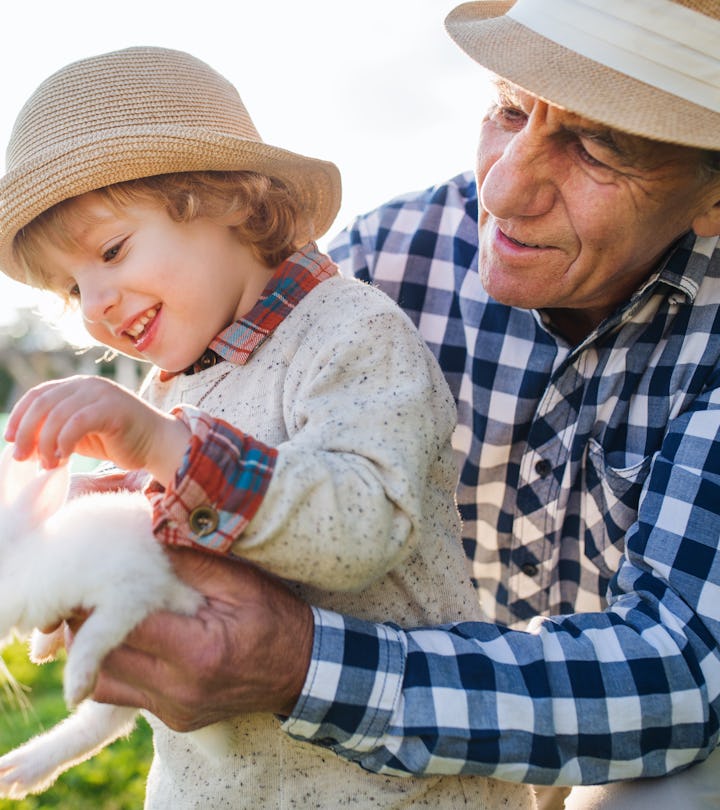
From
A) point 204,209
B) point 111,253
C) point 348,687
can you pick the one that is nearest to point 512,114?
point 204,209

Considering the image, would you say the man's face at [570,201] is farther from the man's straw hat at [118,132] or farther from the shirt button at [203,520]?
the shirt button at [203,520]

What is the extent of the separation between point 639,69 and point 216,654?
140 centimetres

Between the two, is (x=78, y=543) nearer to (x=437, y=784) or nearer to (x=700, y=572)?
(x=437, y=784)

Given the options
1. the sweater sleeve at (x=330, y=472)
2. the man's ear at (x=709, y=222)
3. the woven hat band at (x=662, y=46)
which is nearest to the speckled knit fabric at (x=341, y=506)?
the sweater sleeve at (x=330, y=472)

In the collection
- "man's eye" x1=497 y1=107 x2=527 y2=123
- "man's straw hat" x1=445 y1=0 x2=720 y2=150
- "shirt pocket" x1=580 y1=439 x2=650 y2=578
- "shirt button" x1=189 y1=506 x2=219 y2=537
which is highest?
"man's straw hat" x1=445 y1=0 x2=720 y2=150

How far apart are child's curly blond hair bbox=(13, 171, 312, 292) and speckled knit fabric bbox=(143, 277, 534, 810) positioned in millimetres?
248

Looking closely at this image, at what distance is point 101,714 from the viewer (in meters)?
1.71

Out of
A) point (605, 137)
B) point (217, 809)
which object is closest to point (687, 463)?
point (605, 137)

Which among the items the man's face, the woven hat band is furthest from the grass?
the woven hat band

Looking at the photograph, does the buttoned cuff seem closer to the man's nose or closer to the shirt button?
the shirt button

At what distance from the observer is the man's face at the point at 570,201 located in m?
1.84

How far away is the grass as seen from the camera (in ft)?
9.77

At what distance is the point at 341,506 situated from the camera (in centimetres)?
135

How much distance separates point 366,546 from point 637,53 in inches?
45.1
